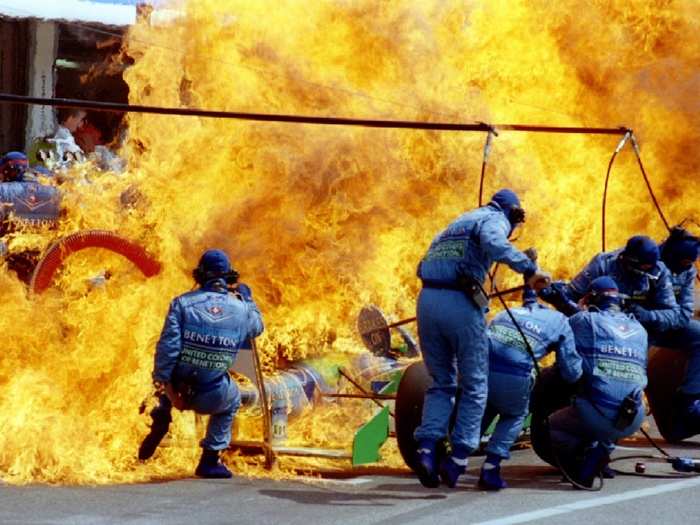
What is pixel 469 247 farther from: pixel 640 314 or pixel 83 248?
pixel 83 248

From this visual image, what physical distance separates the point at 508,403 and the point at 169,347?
204cm

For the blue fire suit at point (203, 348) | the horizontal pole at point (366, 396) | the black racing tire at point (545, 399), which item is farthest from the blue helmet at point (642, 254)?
the blue fire suit at point (203, 348)

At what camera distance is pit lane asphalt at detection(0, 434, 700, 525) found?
25.6 ft

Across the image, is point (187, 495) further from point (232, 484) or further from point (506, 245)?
point (506, 245)

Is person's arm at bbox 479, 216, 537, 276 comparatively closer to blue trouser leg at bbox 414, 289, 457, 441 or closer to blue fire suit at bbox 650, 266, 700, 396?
blue trouser leg at bbox 414, 289, 457, 441

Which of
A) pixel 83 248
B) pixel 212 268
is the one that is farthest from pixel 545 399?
pixel 83 248

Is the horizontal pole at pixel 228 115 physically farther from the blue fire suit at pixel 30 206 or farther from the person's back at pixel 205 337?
the blue fire suit at pixel 30 206

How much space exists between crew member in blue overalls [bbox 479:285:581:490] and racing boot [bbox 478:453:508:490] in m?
0.04

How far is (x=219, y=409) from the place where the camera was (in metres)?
9.07

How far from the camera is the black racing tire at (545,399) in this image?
9.40 metres

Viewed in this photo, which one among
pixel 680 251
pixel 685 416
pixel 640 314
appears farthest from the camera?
pixel 685 416

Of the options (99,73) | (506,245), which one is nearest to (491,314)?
(506,245)

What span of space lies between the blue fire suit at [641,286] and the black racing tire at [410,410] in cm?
137

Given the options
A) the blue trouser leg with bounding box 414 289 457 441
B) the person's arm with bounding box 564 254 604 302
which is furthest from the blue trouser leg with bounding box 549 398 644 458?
the person's arm with bounding box 564 254 604 302
